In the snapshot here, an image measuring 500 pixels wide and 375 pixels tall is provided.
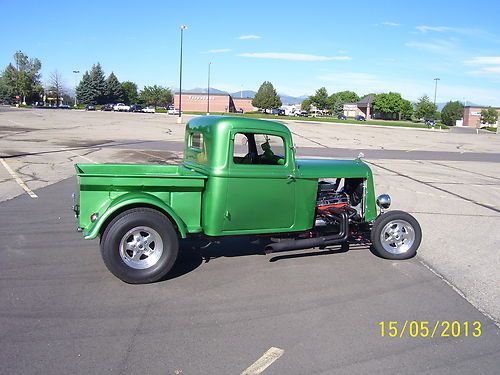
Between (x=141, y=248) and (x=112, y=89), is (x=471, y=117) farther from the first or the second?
(x=141, y=248)

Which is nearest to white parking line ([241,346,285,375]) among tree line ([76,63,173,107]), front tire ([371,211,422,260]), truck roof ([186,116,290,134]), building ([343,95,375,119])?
truck roof ([186,116,290,134])

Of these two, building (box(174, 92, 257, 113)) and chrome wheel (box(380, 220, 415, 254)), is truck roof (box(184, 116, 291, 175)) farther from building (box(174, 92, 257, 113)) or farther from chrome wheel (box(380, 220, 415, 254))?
building (box(174, 92, 257, 113))

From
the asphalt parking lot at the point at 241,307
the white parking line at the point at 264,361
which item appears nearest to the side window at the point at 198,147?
the asphalt parking lot at the point at 241,307

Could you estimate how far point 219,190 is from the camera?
16.8 ft

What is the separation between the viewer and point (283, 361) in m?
3.48

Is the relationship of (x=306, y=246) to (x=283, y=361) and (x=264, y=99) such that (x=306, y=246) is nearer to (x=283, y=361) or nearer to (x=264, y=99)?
(x=283, y=361)

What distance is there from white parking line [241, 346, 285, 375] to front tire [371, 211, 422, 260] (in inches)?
115

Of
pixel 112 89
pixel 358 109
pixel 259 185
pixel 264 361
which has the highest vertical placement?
pixel 358 109

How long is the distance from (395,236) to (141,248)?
341cm

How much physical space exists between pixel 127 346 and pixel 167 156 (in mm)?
14812

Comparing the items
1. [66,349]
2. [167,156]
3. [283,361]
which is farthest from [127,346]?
[167,156]

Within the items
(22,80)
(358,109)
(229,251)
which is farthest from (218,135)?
(358,109)
